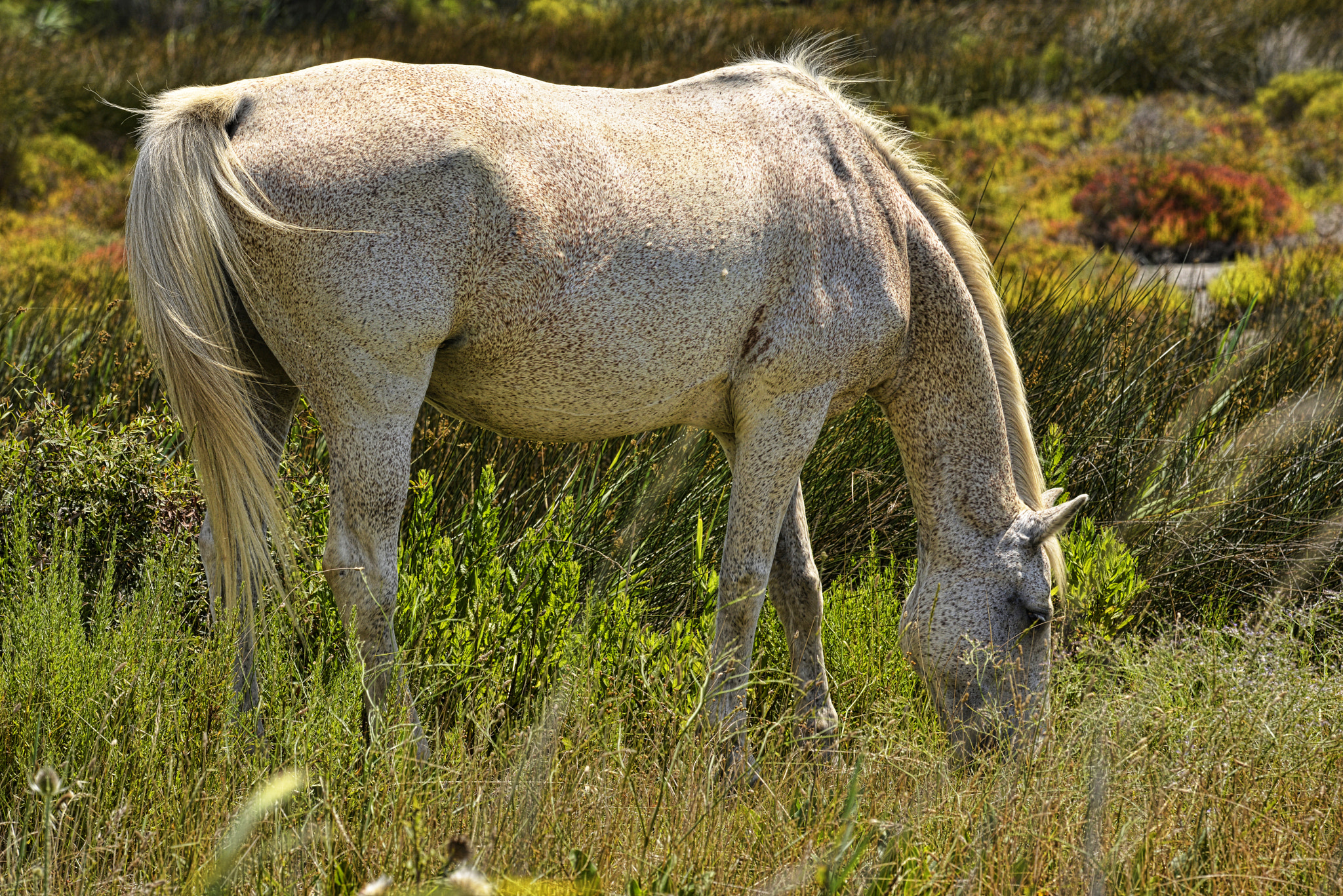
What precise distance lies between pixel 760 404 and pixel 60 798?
1840 mm

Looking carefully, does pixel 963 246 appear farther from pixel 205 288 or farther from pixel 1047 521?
pixel 205 288

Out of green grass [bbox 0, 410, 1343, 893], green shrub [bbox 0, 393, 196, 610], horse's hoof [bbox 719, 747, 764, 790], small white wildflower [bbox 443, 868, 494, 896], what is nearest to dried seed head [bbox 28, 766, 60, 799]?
green grass [bbox 0, 410, 1343, 893]

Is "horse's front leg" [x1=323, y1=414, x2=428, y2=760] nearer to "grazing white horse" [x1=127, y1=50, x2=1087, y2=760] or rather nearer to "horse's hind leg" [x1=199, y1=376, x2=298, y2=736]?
"grazing white horse" [x1=127, y1=50, x2=1087, y2=760]

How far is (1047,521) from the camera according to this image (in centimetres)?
306

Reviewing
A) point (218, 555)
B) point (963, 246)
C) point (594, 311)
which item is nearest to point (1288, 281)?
point (963, 246)

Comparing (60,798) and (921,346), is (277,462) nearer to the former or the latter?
(60,798)

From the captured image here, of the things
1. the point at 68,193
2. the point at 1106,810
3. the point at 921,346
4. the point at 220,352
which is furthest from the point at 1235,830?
the point at 68,193

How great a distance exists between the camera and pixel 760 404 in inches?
117

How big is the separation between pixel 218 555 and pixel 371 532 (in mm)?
408

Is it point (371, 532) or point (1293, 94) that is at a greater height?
point (1293, 94)

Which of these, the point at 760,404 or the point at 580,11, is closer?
the point at 760,404

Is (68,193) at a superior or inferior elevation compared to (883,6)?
inferior

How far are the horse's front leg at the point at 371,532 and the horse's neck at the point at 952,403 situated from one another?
57.2 inches

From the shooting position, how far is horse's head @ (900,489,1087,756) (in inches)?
122
